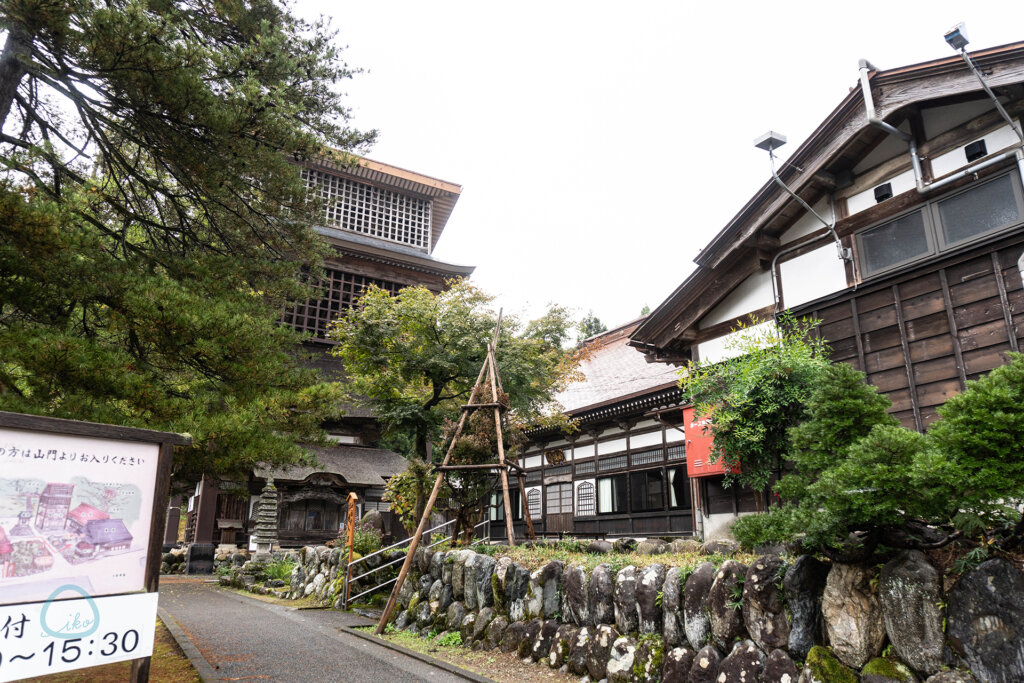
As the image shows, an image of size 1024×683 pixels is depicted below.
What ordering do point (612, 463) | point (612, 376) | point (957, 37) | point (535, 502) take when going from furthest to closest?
point (612, 376) → point (535, 502) → point (612, 463) → point (957, 37)

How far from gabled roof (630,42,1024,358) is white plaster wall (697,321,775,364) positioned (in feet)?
1.21

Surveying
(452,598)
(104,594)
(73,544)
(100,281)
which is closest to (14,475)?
(73,544)

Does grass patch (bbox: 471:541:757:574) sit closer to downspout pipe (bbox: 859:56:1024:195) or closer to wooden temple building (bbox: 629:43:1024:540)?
wooden temple building (bbox: 629:43:1024:540)

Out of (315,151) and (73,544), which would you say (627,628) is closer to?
(73,544)

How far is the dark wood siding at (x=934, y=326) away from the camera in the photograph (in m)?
7.85

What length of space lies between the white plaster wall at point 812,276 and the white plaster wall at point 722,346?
631 mm

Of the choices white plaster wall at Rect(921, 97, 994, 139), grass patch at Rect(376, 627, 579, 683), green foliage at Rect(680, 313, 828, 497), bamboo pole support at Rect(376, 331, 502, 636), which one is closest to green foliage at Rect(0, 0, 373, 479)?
bamboo pole support at Rect(376, 331, 502, 636)

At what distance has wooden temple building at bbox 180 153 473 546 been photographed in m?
20.8

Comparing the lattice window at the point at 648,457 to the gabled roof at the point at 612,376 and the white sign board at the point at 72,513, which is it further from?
the white sign board at the point at 72,513

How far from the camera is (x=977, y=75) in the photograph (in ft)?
25.4

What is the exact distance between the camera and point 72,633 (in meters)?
3.93

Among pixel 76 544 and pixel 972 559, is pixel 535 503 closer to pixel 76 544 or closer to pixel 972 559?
pixel 972 559

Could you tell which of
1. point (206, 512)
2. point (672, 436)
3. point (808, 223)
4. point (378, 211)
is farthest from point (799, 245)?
point (206, 512)

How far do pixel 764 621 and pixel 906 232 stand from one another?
22.3 ft
